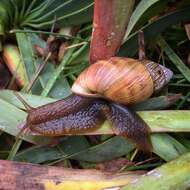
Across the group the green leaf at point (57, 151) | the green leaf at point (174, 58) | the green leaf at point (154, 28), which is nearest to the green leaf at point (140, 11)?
the green leaf at point (154, 28)

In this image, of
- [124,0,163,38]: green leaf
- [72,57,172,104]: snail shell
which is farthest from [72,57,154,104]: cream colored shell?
[124,0,163,38]: green leaf

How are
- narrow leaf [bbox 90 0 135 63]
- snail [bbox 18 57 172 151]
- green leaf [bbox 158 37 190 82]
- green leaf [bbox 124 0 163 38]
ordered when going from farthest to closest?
green leaf [bbox 158 37 190 82] → green leaf [bbox 124 0 163 38] → snail [bbox 18 57 172 151] → narrow leaf [bbox 90 0 135 63]

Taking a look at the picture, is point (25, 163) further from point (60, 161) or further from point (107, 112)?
point (107, 112)

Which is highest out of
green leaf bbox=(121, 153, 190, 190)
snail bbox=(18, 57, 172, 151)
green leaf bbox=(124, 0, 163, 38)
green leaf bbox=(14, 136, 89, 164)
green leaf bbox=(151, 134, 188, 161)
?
green leaf bbox=(124, 0, 163, 38)

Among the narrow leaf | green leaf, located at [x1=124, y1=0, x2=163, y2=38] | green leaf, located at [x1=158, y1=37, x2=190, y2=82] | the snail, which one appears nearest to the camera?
the narrow leaf

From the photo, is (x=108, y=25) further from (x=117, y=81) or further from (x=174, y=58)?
(x=174, y=58)

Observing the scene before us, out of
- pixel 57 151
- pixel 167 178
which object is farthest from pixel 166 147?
pixel 57 151

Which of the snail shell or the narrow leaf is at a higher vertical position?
the narrow leaf

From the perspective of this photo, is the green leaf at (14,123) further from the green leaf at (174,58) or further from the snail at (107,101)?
the green leaf at (174,58)

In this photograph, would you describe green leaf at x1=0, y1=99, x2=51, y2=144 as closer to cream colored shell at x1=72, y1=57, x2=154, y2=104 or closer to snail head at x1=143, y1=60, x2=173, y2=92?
cream colored shell at x1=72, y1=57, x2=154, y2=104
